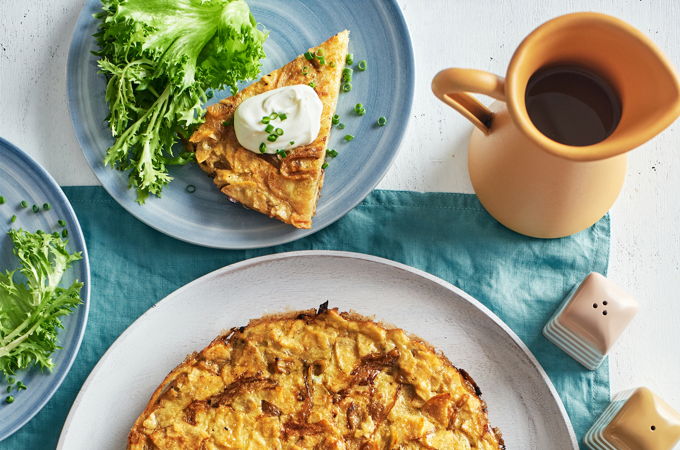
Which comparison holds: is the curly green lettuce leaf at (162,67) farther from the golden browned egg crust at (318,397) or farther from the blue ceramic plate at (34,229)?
the golden browned egg crust at (318,397)

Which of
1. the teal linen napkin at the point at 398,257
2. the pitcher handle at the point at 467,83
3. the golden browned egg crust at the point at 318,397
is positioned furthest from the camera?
the teal linen napkin at the point at 398,257

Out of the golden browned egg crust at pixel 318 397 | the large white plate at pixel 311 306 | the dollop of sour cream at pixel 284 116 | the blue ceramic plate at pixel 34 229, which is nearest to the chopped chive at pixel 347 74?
the dollop of sour cream at pixel 284 116

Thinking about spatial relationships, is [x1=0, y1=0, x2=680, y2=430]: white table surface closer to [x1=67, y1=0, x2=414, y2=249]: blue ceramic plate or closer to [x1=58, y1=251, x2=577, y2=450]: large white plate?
[x1=67, y1=0, x2=414, y2=249]: blue ceramic plate

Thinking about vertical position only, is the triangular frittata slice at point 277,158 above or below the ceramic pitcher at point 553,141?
below

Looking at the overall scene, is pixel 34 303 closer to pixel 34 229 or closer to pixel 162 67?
pixel 34 229

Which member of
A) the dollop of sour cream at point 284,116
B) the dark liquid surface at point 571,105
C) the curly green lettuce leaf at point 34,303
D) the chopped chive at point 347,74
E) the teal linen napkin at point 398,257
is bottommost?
the curly green lettuce leaf at point 34,303

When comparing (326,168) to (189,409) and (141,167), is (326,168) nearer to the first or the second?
(141,167)

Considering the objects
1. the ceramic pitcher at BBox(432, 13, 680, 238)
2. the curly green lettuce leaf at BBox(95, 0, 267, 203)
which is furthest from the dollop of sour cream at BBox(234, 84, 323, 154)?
the ceramic pitcher at BBox(432, 13, 680, 238)
